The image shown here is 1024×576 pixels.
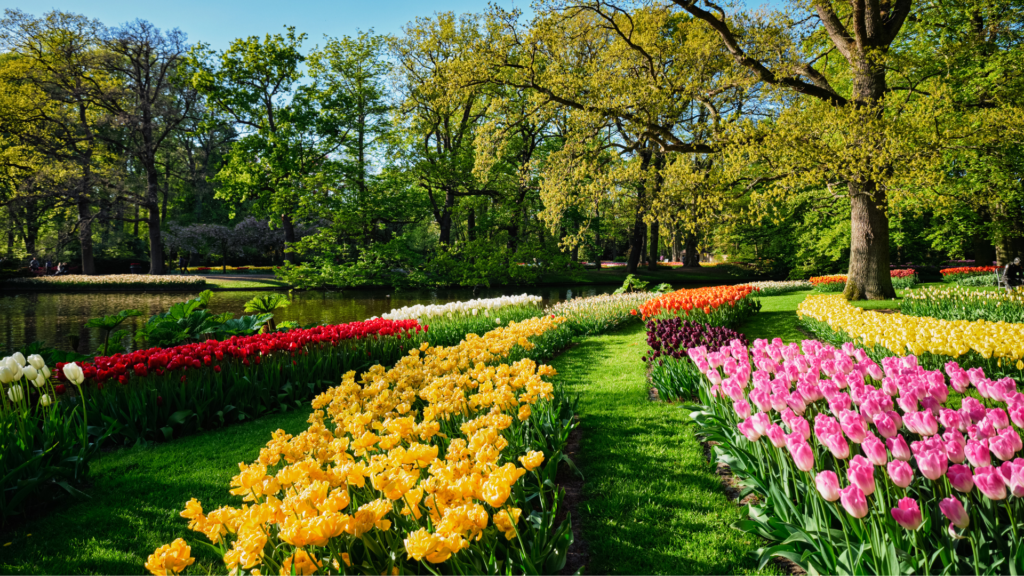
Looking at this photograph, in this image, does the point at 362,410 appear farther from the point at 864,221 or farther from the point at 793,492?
the point at 864,221

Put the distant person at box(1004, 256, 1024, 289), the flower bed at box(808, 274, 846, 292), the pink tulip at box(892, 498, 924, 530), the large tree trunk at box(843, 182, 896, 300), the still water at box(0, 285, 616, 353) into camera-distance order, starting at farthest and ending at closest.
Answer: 1. the flower bed at box(808, 274, 846, 292)
2. the still water at box(0, 285, 616, 353)
3. the distant person at box(1004, 256, 1024, 289)
4. the large tree trunk at box(843, 182, 896, 300)
5. the pink tulip at box(892, 498, 924, 530)

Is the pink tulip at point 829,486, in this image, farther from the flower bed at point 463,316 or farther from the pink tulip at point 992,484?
the flower bed at point 463,316

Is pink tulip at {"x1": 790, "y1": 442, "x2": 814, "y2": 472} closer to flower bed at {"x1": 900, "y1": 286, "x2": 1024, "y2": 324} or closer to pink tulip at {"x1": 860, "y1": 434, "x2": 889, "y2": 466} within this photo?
pink tulip at {"x1": 860, "y1": 434, "x2": 889, "y2": 466}

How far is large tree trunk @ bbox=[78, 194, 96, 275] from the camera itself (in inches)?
1027

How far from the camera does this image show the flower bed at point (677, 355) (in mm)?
4836

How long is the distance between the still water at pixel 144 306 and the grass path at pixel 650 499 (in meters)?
8.13

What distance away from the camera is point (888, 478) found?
2127mm

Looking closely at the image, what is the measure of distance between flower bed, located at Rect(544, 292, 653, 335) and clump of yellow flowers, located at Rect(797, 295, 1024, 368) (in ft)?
15.7

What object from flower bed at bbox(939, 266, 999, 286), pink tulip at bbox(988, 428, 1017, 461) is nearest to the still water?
pink tulip at bbox(988, 428, 1017, 461)

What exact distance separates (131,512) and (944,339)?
246 inches

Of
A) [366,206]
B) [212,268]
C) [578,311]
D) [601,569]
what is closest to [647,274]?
[366,206]

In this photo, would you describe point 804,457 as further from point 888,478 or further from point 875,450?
point 888,478

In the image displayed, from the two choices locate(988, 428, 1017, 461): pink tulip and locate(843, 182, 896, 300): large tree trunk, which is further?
locate(843, 182, 896, 300): large tree trunk

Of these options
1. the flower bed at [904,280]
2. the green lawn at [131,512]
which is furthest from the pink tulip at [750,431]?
the flower bed at [904,280]
